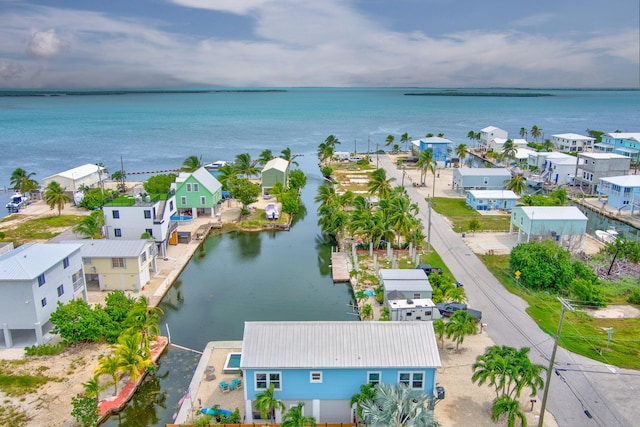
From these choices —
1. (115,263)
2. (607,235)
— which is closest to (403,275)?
(115,263)

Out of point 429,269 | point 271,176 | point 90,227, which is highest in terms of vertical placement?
point 271,176

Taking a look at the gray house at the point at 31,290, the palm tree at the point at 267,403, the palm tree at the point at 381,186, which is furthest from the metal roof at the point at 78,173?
the palm tree at the point at 267,403

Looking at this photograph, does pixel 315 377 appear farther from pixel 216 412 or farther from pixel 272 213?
pixel 272 213

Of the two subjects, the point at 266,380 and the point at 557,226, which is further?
the point at 557,226

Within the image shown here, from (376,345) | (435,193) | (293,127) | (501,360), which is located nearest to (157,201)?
(376,345)

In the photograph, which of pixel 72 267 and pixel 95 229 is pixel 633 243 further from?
pixel 95 229

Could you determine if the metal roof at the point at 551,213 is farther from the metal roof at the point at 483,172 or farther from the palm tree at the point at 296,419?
the palm tree at the point at 296,419

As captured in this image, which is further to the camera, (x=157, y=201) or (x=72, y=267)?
(x=157, y=201)
